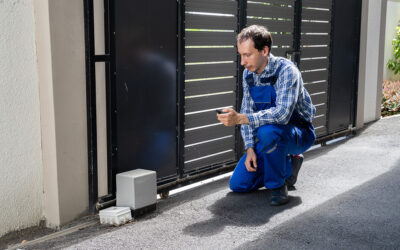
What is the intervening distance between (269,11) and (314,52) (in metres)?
1.25

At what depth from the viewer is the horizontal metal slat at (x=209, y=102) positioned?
479cm

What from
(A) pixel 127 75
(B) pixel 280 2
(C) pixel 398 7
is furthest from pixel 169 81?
(C) pixel 398 7

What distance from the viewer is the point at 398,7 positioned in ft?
42.0

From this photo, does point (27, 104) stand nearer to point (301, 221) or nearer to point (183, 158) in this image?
point (183, 158)

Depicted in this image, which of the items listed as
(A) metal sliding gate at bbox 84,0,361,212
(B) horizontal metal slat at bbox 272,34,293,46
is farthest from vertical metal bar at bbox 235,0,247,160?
(B) horizontal metal slat at bbox 272,34,293,46

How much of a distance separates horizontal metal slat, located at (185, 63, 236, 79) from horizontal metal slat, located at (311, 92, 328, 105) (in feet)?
5.97

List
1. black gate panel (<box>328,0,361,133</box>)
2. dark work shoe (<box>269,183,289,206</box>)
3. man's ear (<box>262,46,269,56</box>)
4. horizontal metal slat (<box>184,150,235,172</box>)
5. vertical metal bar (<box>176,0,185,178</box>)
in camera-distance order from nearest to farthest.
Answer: man's ear (<box>262,46,269,56</box>), dark work shoe (<box>269,183,289,206</box>), vertical metal bar (<box>176,0,185,178</box>), horizontal metal slat (<box>184,150,235,172</box>), black gate panel (<box>328,0,361,133</box>)

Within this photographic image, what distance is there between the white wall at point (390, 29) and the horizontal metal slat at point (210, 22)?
847 cm

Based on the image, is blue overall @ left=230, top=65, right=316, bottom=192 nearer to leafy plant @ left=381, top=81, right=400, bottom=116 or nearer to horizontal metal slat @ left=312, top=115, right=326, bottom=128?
horizontal metal slat @ left=312, top=115, right=326, bottom=128

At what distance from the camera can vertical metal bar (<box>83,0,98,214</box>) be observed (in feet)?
12.5

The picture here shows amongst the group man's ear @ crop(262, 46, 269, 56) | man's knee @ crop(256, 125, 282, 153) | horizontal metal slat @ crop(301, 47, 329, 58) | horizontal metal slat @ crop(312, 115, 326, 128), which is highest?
man's ear @ crop(262, 46, 269, 56)

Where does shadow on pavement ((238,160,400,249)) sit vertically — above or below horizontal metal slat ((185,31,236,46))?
below

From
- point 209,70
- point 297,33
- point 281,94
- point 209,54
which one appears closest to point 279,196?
point 281,94

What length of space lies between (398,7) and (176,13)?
9.97 m
